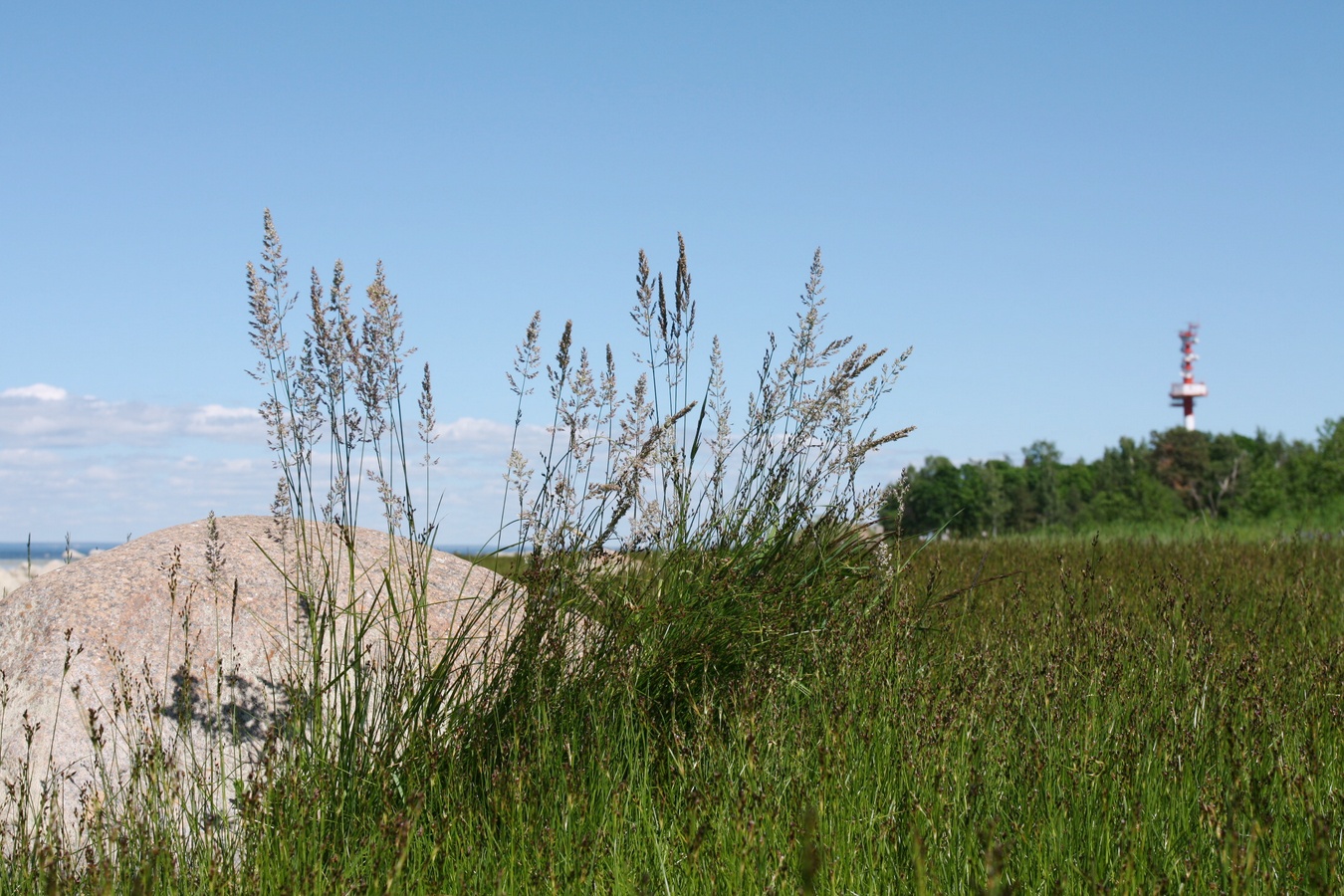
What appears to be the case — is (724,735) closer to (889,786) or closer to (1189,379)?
(889,786)

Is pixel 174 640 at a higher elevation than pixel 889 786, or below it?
higher

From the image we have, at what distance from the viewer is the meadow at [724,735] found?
2303 millimetres

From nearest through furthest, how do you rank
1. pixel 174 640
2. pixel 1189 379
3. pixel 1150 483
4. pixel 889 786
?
pixel 889 786 → pixel 174 640 → pixel 1150 483 → pixel 1189 379

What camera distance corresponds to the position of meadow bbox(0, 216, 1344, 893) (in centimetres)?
230

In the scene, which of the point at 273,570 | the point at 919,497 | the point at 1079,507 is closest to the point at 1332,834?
the point at 273,570

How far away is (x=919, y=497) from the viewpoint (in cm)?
5578

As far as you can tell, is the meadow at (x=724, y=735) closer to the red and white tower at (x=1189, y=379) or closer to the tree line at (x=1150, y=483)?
the tree line at (x=1150, y=483)

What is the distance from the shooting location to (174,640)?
148 inches

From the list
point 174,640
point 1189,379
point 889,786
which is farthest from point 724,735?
point 1189,379

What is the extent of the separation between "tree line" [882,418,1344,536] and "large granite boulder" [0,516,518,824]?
26.5 m

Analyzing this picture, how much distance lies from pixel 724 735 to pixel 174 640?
6.85 feet

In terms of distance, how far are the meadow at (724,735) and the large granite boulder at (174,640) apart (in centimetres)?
16

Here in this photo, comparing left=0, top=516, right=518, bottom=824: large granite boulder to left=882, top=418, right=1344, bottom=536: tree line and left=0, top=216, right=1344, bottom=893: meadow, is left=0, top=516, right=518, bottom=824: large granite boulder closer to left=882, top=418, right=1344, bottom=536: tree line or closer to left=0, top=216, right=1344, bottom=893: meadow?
left=0, top=216, right=1344, bottom=893: meadow

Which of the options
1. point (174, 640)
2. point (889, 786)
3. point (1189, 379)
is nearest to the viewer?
point (889, 786)
